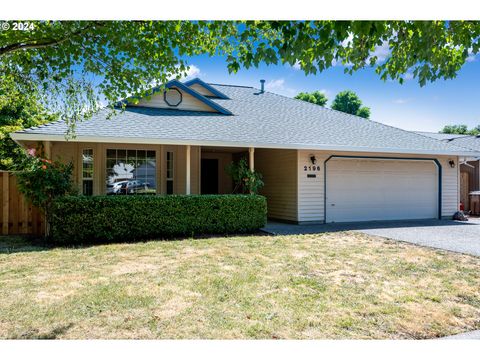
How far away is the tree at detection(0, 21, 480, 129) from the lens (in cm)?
419

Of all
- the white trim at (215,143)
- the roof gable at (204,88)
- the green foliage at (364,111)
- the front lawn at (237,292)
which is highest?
the green foliage at (364,111)

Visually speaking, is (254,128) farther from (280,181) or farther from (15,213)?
(15,213)

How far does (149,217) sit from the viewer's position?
912cm

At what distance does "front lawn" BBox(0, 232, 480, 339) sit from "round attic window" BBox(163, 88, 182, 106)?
21.1 feet

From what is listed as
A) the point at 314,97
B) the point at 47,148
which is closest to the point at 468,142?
the point at 314,97

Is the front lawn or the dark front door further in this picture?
the dark front door

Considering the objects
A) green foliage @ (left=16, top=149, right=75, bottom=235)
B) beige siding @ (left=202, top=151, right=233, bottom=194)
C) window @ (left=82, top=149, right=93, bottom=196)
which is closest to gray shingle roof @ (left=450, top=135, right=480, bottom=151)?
beige siding @ (left=202, top=151, right=233, bottom=194)

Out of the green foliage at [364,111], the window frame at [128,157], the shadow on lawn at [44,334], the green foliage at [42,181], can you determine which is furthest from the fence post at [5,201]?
the green foliage at [364,111]

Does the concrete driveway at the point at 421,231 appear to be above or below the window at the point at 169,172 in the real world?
below

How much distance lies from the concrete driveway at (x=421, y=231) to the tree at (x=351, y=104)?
33958 mm

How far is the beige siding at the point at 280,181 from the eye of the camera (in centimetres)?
1224

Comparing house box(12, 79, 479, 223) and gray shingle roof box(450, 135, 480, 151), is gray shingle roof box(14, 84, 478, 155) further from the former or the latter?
gray shingle roof box(450, 135, 480, 151)

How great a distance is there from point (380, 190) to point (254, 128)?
17.0 ft

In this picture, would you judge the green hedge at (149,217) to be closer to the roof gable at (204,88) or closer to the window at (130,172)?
the window at (130,172)
